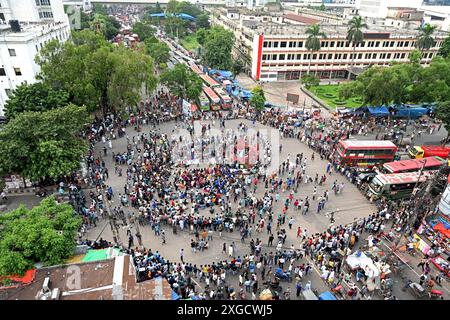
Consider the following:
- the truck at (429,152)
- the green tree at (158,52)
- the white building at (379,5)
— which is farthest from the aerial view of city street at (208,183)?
the white building at (379,5)

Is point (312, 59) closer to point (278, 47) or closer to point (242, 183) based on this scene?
point (278, 47)

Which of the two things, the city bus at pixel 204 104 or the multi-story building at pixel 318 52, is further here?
the multi-story building at pixel 318 52

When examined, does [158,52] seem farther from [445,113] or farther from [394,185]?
[394,185]

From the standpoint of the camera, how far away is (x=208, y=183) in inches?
1013

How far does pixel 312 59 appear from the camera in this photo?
183 ft

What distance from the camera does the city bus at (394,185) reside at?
24.6 meters

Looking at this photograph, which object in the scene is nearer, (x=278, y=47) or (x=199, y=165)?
(x=199, y=165)

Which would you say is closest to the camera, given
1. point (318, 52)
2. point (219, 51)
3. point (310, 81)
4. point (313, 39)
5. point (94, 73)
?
point (94, 73)

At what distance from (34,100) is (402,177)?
104 feet

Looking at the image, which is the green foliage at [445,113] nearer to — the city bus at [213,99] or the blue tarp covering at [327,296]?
the city bus at [213,99]

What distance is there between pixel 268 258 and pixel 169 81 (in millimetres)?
31357

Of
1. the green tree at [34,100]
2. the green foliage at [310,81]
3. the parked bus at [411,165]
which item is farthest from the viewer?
the green foliage at [310,81]

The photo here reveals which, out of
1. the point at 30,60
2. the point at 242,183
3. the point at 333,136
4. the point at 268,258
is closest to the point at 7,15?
the point at 30,60

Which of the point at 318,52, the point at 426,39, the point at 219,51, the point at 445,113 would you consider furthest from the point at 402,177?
the point at 219,51
